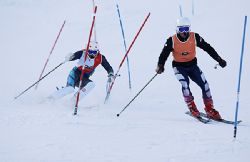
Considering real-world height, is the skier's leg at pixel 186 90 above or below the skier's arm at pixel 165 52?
below

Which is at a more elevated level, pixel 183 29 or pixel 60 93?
pixel 183 29

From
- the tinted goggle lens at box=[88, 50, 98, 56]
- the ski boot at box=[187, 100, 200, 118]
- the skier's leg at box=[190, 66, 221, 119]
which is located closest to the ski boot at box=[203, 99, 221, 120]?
the skier's leg at box=[190, 66, 221, 119]

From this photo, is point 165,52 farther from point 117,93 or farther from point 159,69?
point 117,93

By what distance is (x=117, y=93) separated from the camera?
1041 centimetres

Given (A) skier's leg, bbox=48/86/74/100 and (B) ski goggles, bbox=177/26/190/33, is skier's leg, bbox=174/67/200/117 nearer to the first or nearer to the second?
(B) ski goggles, bbox=177/26/190/33

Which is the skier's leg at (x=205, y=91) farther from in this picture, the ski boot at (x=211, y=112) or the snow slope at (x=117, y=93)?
the snow slope at (x=117, y=93)

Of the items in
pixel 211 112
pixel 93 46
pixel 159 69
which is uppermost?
pixel 93 46

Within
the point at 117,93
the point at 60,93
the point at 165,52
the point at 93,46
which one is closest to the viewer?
the point at 165,52

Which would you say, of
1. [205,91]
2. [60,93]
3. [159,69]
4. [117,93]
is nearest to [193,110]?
[205,91]

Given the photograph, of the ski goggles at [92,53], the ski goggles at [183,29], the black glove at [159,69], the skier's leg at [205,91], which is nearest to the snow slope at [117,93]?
the skier's leg at [205,91]

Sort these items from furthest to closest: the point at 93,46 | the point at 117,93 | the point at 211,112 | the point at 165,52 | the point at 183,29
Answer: the point at 117,93, the point at 93,46, the point at 165,52, the point at 211,112, the point at 183,29

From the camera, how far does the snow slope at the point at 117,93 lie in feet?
15.6

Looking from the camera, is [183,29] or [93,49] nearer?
[183,29]

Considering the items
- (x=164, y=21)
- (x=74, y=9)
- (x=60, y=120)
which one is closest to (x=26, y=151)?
(x=60, y=120)
